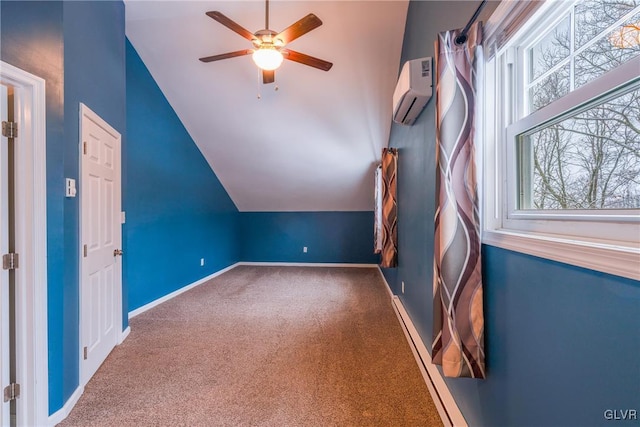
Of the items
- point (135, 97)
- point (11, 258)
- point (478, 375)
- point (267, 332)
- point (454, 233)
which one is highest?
point (135, 97)

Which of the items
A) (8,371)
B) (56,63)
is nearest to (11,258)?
(8,371)

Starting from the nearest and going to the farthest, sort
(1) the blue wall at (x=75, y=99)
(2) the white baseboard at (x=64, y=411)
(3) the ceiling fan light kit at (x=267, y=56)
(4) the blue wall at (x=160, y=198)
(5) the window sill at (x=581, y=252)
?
(5) the window sill at (x=581, y=252)
(2) the white baseboard at (x=64, y=411)
(1) the blue wall at (x=75, y=99)
(3) the ceiling fan light kit at (x=267, y=56)
(4) the blue wall at (x=160, y=198)

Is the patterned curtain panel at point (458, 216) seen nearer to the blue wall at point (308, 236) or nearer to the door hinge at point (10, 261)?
the door hinge at point (10, 261)

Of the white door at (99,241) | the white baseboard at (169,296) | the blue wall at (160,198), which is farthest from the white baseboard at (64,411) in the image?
the white baseboard at (169,296)

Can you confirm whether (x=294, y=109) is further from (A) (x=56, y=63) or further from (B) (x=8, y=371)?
(B) (x=8, y=371)

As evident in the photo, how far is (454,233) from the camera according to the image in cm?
124

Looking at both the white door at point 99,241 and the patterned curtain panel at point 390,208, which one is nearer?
the white door at point 99,241

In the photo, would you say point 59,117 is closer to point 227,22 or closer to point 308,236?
point 227,22

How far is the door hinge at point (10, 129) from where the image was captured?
1.42 m

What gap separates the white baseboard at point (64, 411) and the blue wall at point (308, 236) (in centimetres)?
464

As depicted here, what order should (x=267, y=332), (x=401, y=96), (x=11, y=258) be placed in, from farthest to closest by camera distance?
(x=267, y=332) → (x=401, y=96) → (x=11, y=258)

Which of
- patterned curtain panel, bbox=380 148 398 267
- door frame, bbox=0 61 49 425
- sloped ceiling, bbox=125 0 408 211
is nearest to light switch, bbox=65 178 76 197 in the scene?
door frame, bbox=0 61 49 425

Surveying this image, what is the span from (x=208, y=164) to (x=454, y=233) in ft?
14.6

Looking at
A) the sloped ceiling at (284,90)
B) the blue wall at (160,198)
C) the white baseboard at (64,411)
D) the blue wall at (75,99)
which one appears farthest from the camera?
the blue wall at (160,198)
